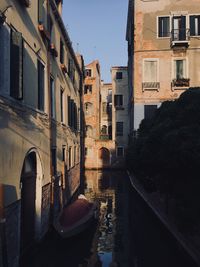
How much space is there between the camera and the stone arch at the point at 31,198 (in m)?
9.07

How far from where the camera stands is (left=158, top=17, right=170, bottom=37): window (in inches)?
860

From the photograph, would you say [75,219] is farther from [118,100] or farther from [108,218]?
[118,100]

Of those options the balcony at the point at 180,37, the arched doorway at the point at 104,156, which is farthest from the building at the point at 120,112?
the balcony at the point at 180,37

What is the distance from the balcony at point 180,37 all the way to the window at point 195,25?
37 centimetres

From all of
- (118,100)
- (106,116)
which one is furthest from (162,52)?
(106,116)

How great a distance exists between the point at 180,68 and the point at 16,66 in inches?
630

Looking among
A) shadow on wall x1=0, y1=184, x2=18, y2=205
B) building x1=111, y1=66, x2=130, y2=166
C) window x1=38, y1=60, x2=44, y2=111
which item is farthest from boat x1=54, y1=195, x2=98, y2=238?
building x1=111, y1=66, x2=130, y2=166

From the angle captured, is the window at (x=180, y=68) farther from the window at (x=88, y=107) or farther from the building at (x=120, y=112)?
the window at (x=88, y=107)

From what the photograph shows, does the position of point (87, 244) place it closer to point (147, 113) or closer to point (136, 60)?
point (147, 113)

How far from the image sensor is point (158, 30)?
22.0 meters

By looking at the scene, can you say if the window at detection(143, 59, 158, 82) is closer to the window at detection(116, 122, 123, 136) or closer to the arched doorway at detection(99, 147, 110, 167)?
the window at detection(116, 122, 123, 136)

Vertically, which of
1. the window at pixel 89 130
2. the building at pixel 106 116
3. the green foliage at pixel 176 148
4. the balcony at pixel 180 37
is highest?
the balcony at pixel 180 37

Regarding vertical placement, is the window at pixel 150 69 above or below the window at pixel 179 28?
below

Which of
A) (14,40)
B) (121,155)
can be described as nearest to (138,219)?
(14,40)
